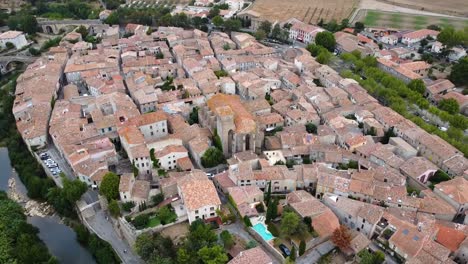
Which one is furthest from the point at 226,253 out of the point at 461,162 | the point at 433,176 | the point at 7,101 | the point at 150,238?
the point at 7,101

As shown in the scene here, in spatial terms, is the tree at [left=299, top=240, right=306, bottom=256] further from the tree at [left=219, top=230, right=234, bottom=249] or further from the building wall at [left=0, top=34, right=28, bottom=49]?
the building wall at [left=0, top=34, right=28, bottom=49]

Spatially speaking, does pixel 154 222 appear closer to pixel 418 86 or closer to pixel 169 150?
pixel 169 150

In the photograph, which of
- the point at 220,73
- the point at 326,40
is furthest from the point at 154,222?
the point at 326,40

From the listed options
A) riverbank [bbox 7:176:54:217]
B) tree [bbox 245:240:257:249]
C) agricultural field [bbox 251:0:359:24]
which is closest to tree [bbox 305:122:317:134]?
tree [bbox 245:240:257:249]

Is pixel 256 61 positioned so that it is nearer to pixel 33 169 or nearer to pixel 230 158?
pixel 230 158

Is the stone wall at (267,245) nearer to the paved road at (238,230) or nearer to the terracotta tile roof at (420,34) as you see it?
the paved road at (238,230)

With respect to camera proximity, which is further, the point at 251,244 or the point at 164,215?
the point at 164,215
